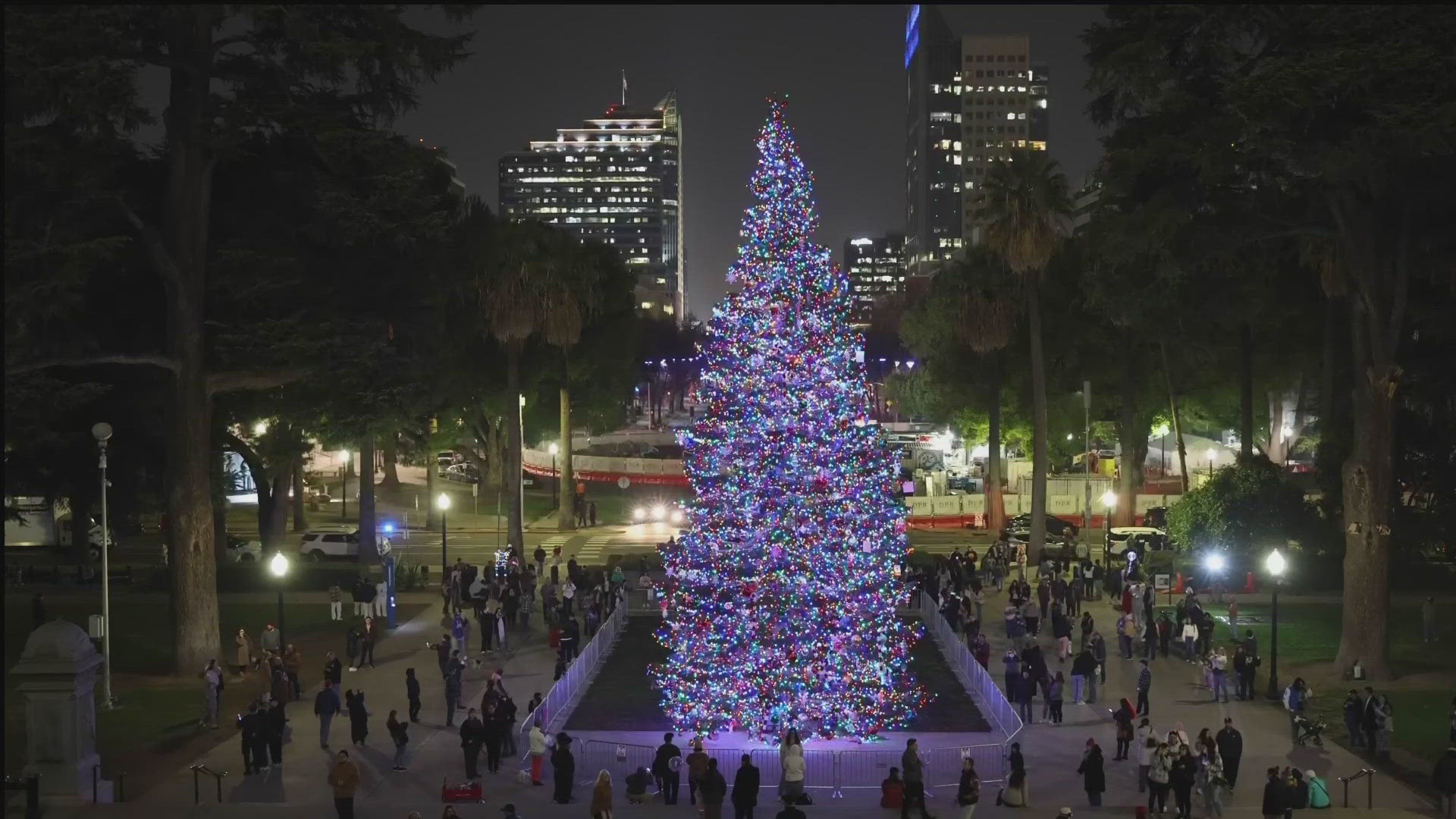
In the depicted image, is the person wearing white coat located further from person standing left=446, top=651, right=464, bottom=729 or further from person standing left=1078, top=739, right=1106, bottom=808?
person standing left=1078, top=739, right=1106, bottom=808

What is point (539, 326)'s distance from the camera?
167 ft

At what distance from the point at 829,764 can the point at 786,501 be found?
420 cm

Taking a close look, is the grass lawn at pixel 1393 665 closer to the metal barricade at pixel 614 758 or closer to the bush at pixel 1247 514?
the bush at pixel 1247 514

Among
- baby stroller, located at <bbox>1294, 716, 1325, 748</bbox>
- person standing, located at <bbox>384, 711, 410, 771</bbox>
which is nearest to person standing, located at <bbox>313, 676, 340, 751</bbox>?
person standing, located at <bbox>384, 711, 410, 771</bbox>

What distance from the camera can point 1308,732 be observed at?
23.7 meters

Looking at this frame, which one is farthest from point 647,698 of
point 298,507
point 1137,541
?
point 298,507

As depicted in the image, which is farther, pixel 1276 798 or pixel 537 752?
pixel 537 752

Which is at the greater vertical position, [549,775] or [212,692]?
[212,692]

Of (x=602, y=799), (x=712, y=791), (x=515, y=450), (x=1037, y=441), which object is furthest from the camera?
(x=515, y=450)

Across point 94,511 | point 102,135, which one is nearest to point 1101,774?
point 102,135

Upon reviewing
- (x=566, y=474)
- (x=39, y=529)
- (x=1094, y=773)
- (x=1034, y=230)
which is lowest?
(x=1094, y=773)

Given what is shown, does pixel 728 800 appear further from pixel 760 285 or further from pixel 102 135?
pixel 102 135

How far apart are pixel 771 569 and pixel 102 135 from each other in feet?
52.1

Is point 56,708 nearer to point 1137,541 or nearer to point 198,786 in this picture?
point 198,786
